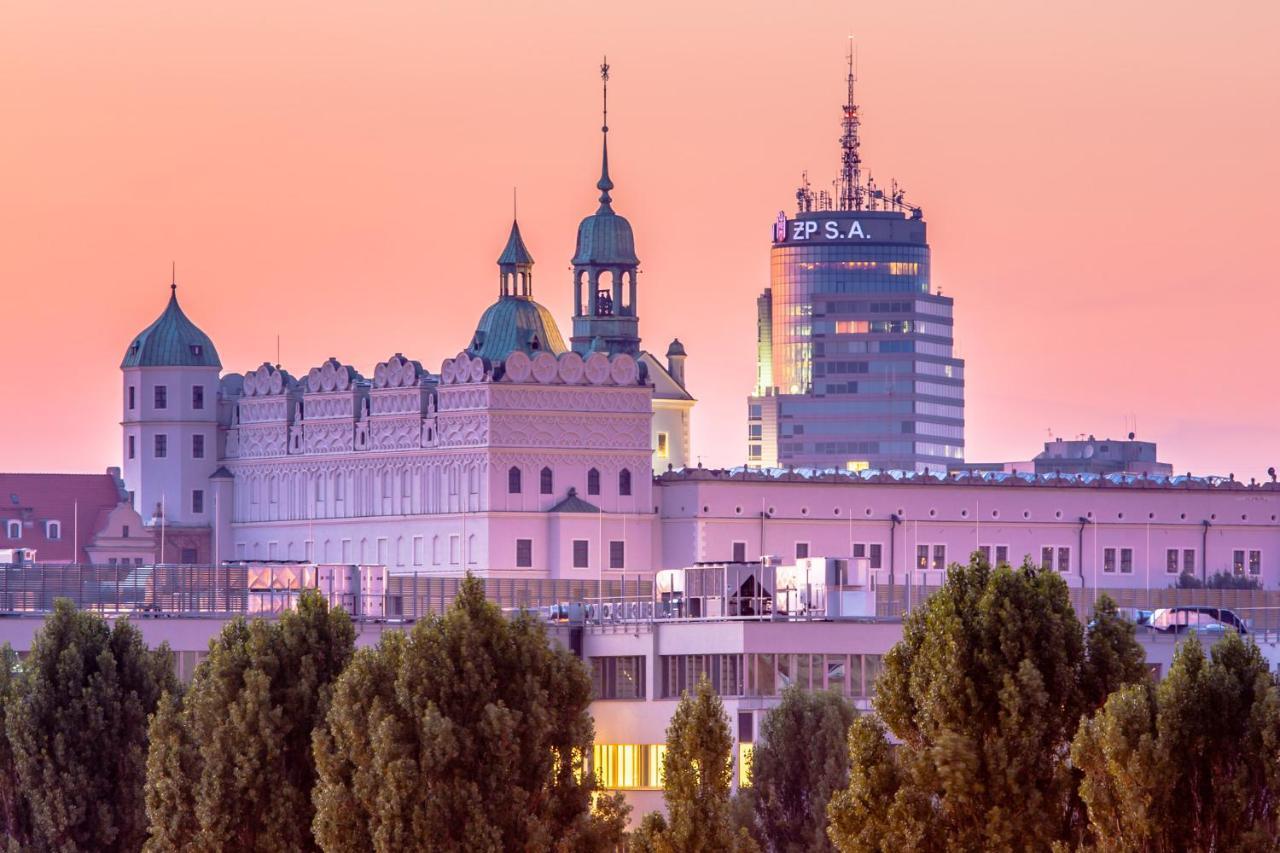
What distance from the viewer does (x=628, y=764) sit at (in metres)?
118

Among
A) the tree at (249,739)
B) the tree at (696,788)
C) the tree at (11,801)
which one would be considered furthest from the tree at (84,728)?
the tree at (696,788)

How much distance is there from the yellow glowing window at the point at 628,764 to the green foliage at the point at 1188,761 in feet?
132

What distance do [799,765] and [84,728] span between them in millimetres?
18153

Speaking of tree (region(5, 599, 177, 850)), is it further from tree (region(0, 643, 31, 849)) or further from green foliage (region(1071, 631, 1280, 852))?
green foliage (region(1071, 631, 1280, 852))

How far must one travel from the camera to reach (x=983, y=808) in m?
79.4

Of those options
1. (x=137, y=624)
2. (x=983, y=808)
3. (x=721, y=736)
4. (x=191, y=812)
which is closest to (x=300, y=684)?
(x=191, y=812)

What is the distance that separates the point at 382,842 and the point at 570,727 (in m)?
5.72

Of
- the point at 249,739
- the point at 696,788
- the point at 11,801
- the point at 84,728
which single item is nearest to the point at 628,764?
the point at 84,728

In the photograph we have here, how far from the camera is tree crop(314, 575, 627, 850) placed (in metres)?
89.9

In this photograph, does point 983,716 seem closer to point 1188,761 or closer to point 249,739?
point 1188,761

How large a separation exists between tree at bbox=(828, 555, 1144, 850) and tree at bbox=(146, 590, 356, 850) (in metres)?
18.2

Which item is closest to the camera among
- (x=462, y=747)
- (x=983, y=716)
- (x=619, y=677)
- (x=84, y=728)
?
(x=983, y=716)

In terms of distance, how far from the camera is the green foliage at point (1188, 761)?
7581 cm

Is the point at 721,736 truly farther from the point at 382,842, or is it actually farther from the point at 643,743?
the point at 643,743
